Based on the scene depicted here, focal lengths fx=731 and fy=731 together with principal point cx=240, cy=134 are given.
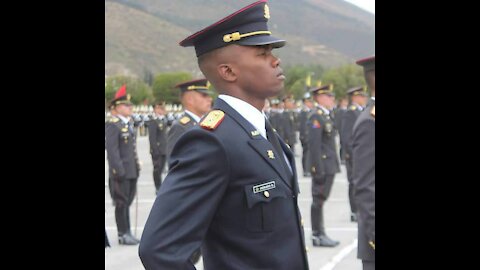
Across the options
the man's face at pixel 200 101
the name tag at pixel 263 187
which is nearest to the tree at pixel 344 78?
the man's face at pixel 200 101

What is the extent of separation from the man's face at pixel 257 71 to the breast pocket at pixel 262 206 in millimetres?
366

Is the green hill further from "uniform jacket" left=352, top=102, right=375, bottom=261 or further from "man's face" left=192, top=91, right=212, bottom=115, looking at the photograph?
"uniform jacket" left=352, top=102, right=375, bottom=261

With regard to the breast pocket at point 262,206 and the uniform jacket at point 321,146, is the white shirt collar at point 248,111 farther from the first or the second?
the uniform jacket at point 321,146

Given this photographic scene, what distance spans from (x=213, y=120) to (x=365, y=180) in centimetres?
153

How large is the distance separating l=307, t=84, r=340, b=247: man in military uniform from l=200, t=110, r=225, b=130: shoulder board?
6623 mm

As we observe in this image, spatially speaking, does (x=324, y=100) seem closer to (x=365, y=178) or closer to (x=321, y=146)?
(x=321, y=146)

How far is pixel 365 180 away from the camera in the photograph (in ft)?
12.9

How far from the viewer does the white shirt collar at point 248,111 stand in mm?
2754

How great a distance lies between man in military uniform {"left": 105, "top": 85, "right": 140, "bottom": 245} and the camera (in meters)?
9.52

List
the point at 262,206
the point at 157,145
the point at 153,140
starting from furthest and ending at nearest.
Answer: the point at 153,140, the point at 157,145, the point at 262,206

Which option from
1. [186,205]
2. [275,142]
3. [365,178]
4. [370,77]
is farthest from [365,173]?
[186,205]

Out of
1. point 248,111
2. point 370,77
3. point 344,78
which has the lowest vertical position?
point 248,111
